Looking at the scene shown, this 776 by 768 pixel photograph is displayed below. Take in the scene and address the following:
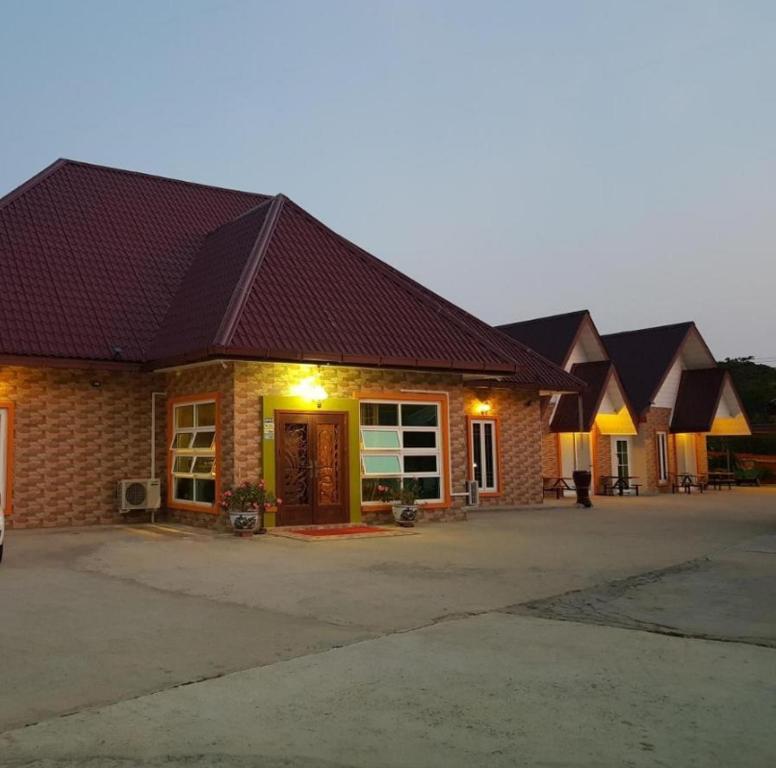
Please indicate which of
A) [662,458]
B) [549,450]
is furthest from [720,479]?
[549,450]

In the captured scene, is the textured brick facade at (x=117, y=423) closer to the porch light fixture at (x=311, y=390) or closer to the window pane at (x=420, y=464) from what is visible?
the porch light fixture at (x=311, y=390)

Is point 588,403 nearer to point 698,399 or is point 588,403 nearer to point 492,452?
point 492,452

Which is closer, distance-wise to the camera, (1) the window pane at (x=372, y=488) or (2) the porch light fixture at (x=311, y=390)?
(2) the porch light fixture at (x=311, y=390)

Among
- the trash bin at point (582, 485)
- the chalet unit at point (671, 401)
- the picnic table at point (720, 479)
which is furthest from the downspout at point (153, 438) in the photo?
the picnic table at point (720, 479)

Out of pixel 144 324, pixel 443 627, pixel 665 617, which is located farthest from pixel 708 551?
pixel 144 324

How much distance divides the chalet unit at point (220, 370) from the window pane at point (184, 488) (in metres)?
0.04

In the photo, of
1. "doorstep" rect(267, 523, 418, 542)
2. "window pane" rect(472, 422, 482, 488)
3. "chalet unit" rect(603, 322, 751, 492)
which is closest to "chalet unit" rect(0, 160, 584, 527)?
"doorstep" rect(267, 523, 418, 542)

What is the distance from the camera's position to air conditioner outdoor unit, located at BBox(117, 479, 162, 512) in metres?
16.1

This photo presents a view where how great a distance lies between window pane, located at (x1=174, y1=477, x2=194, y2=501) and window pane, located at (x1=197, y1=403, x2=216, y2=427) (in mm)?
1208

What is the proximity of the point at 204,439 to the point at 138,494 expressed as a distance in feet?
6.19

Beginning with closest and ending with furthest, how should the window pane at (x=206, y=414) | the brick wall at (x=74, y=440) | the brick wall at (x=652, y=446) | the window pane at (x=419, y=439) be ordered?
the window pane at (x=206, y=414) < the brick wall at (x=74, y=440) < the window pane at (x=419, y=439) < the brick wall at (x=652, y=446)

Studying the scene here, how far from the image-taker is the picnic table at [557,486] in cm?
2585

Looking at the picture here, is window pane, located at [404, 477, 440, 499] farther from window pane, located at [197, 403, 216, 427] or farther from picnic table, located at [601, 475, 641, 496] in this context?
picnic table, located at [601, 475, 641, 496]

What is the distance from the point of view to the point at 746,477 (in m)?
33.2
